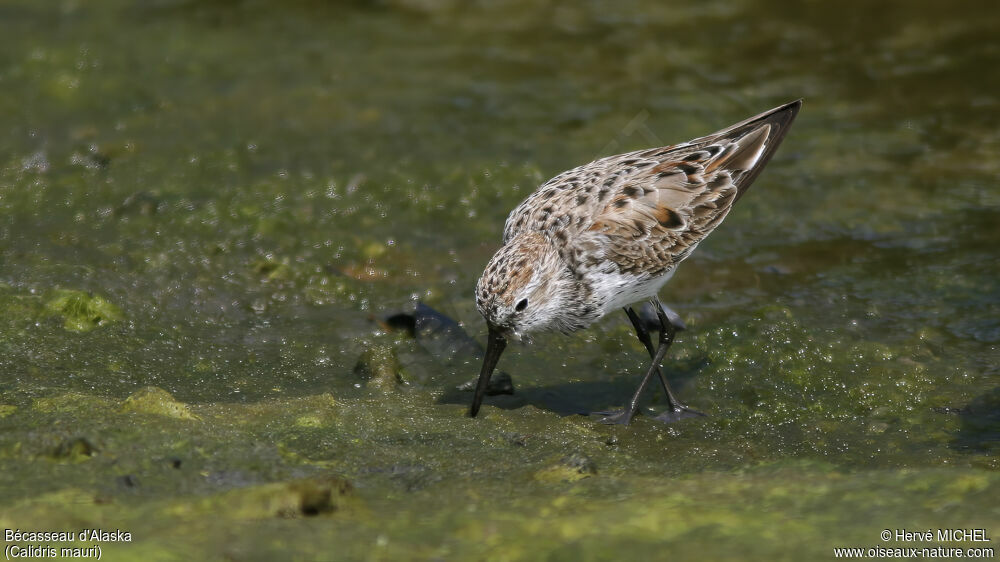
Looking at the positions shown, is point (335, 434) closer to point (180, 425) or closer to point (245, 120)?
point (180, 425)

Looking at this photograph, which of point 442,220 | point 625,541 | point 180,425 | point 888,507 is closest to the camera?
point 625,541

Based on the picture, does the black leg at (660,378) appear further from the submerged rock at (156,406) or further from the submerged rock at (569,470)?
the submerged rock at (156,406)

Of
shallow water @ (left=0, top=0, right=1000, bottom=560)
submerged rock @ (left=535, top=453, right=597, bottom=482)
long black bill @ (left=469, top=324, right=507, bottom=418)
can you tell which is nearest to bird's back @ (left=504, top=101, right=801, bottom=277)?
long black bill @ (left=469, top=324, right=507, bottom=418)

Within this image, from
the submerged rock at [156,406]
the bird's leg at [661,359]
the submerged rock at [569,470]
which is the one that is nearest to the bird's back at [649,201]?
the bird's leg at [661,359]

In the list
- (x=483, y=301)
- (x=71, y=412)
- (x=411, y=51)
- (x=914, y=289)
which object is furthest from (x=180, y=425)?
(x=411, y=51)

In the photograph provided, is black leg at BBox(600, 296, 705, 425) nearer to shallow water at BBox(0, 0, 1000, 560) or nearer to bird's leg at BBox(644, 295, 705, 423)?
bird's leg at BBox(644, 295, 705, 423)

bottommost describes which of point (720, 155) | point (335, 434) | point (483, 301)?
point (335, 434)

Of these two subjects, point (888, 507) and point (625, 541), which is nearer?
point (625, 541)

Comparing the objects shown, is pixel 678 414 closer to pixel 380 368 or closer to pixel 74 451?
pixel 380 368
